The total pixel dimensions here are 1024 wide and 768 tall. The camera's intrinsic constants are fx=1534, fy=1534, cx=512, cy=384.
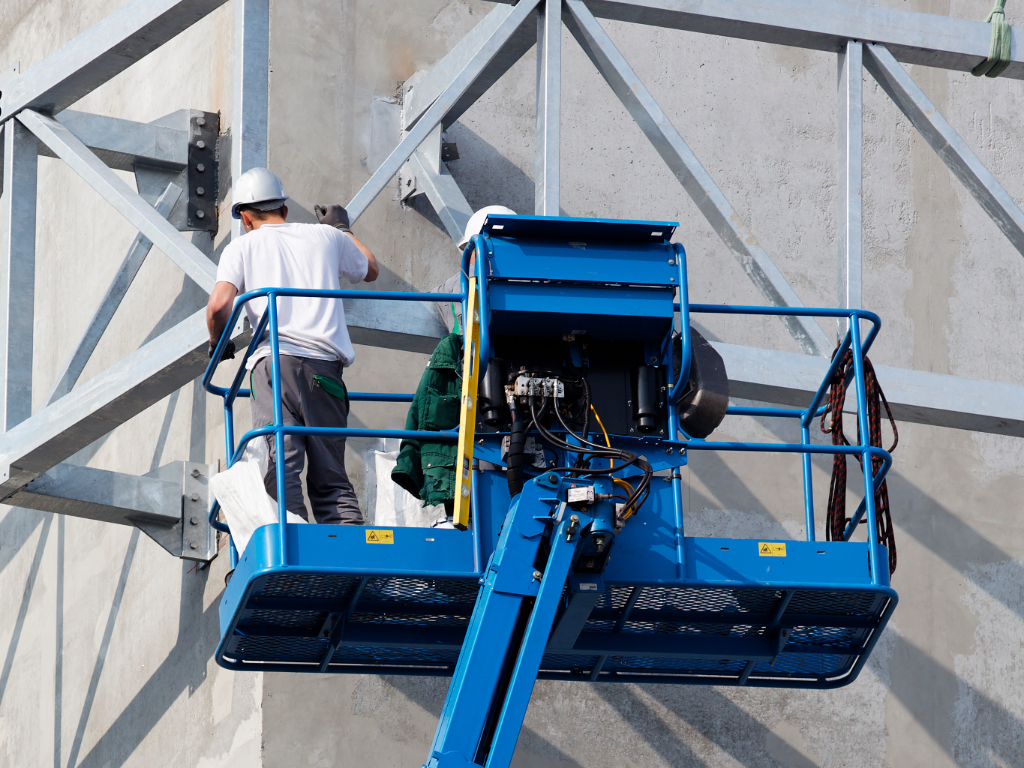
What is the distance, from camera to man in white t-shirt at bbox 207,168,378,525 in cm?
726

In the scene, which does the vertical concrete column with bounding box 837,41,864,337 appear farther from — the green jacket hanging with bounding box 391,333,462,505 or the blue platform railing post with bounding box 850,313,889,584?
the green jacket hanging with bounding box 391,333,462,505

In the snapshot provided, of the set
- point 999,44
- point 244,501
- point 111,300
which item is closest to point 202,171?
point 111,300

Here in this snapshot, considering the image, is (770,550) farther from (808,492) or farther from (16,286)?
(16,286)

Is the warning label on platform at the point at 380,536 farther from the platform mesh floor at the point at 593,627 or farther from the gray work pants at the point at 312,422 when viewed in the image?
the gray work pants at the point at 312,422

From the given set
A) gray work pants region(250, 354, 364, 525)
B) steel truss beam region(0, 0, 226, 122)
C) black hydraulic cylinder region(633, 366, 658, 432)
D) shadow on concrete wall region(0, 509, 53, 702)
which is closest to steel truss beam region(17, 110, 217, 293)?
steel truss beam region(0, 0, 226, 122)

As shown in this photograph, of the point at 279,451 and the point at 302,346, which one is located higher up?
the point at 302,346

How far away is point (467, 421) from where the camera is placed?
628 centimetres

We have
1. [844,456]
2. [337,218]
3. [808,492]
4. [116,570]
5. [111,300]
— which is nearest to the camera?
[844,456]

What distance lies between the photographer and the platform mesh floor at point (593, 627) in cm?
671

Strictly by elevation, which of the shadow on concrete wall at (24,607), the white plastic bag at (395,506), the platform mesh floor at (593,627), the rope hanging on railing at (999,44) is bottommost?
the shadow on concrete wall at (24,607)

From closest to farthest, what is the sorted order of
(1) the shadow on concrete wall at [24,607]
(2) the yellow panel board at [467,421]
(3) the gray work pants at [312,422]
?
(2) the yellow panel board at [467,421], (3) the gray work pants at [312,422], (1) the shadow on concrete wall at [24,607]

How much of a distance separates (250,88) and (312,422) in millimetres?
2162

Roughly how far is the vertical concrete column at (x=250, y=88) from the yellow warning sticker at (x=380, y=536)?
8.68 feet

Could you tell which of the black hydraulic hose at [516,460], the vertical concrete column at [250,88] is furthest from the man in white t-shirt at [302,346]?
the black hydraulic hose at [516,460]
